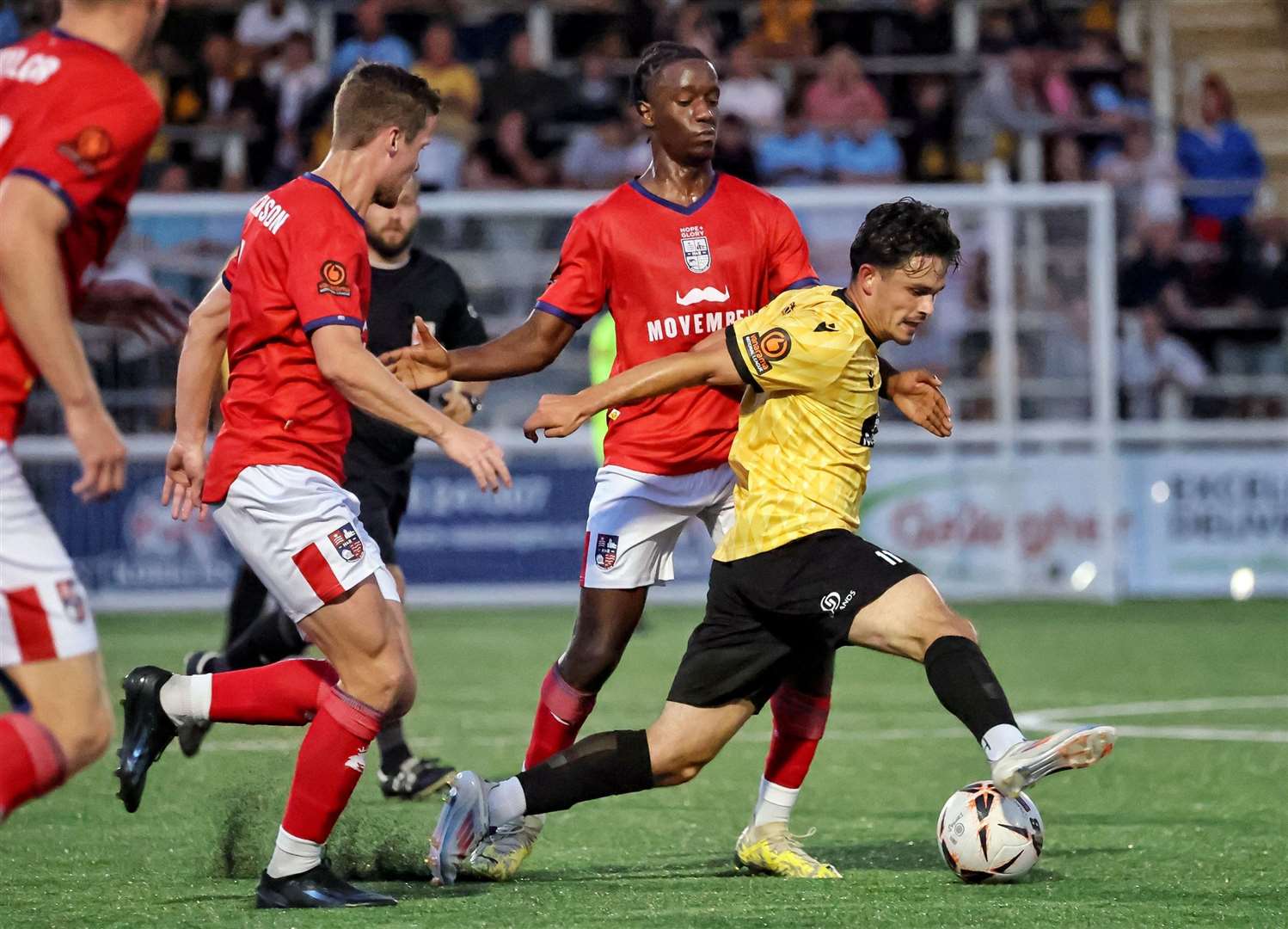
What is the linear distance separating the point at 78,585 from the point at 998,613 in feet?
39.9

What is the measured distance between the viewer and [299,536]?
5289 millimetres

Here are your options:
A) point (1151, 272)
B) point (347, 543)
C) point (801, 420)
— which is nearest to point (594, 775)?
point (347, 543)

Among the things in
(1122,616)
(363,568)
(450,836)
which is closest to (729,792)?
(450,836)

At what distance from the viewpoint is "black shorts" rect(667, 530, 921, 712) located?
5617mm

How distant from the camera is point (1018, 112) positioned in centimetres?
1909

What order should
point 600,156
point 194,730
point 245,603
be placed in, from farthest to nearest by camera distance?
point 600,156 < point 245,603 < point 194,730

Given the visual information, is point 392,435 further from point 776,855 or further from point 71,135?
A: point 71,135

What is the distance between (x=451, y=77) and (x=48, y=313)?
14983 millimetres

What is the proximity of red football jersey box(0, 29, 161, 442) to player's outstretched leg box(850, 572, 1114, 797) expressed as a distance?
237cm

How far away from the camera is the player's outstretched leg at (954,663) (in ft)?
17.2

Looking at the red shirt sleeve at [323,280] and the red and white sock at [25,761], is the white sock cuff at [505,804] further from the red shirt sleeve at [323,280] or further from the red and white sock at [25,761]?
the red and white sock at [25,761]

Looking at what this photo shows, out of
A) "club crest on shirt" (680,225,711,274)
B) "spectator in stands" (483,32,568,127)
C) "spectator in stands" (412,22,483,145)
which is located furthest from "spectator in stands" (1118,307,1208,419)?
"club crest on shirt" (680,225,711,274)

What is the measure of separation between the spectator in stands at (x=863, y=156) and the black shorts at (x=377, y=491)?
36.4ft

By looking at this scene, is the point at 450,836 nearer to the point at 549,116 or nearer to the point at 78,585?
the point at 78,585
